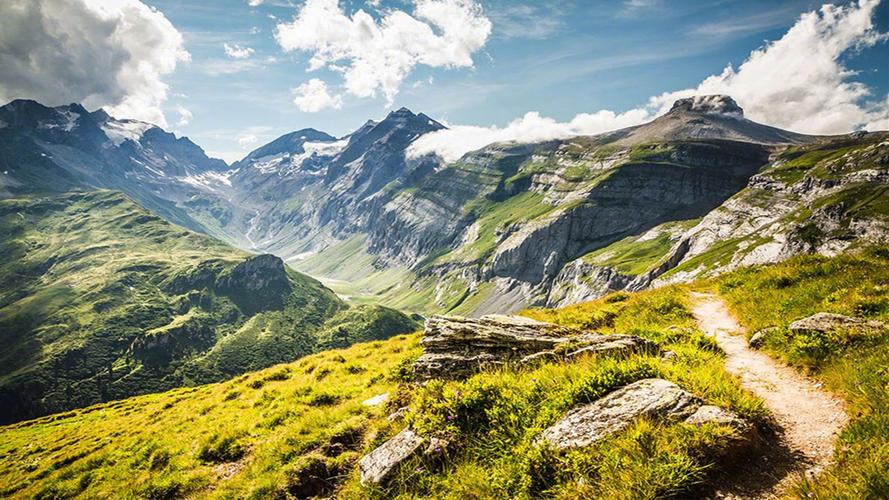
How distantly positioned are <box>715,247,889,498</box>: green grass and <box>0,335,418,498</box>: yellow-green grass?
11.4m

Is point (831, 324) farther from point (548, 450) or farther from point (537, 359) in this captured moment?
point (548, 450)

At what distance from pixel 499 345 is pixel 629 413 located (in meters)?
6.55

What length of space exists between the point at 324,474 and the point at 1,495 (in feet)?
75.4

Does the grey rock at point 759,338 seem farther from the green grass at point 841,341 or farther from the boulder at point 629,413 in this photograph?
the boulder at point 629,413

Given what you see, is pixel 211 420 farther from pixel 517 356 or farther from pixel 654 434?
pixel 654 434

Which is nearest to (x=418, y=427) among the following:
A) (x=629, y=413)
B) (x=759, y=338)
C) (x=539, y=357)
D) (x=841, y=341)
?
(x=539, y=357)

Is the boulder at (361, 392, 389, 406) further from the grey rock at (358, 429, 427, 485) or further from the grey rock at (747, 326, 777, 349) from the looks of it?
the grey rock at (747, 326, 777, 349)

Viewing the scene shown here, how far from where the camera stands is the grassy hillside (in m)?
7.50

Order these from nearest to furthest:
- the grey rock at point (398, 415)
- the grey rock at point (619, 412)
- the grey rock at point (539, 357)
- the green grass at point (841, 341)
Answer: the green grass at point (841, 341) → the grey rock at point (619, 412) → the grey rock at point (398, 415) → the grey rock at point (539, 357)

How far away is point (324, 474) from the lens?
12.2m


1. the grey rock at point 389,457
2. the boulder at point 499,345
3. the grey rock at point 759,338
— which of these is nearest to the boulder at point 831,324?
the grey rock at point 759,338

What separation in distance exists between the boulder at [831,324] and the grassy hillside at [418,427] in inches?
97.9

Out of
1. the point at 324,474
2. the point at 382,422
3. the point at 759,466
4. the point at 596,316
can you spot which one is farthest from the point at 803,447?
the point at 596,316

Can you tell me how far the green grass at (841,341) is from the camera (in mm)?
6043
